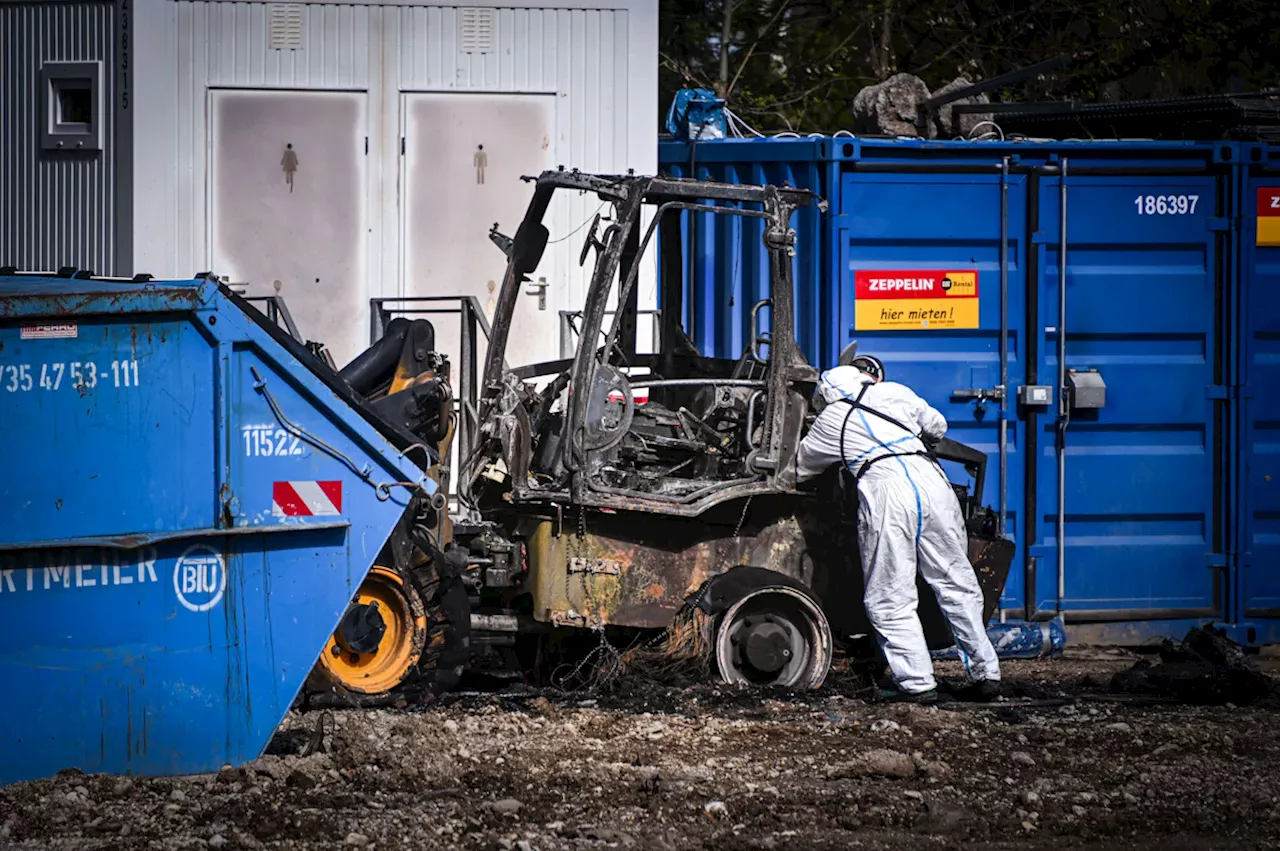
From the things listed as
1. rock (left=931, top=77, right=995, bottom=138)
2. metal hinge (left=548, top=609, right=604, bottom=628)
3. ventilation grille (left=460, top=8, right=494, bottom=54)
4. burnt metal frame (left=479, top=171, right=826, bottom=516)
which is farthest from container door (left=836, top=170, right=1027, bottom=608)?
ventilation grille (left=460, top=8, right=494, bottom=54)

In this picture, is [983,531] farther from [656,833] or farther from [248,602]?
[248,602]

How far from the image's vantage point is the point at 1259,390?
30.0ft

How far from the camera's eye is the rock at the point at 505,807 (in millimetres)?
5492

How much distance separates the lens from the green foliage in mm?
13344

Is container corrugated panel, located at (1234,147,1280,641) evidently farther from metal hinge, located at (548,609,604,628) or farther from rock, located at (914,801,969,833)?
rock, located at (914,801,969,833)

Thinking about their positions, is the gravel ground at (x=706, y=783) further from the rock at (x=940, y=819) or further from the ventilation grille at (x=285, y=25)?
the ventilation grille at (x=285, y=25)

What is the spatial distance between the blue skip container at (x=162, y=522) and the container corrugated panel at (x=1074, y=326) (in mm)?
3870

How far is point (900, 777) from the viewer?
603 cm

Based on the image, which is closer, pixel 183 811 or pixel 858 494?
pixel 183 811

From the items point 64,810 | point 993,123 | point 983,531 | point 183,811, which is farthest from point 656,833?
point 993,123

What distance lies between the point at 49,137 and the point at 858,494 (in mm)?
5831

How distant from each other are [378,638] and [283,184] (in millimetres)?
3962

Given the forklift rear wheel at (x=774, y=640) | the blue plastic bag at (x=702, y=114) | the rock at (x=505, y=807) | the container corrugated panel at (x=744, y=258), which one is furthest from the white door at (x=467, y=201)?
the rock at (x=505, y=807)

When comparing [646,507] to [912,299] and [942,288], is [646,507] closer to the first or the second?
[912,299]
